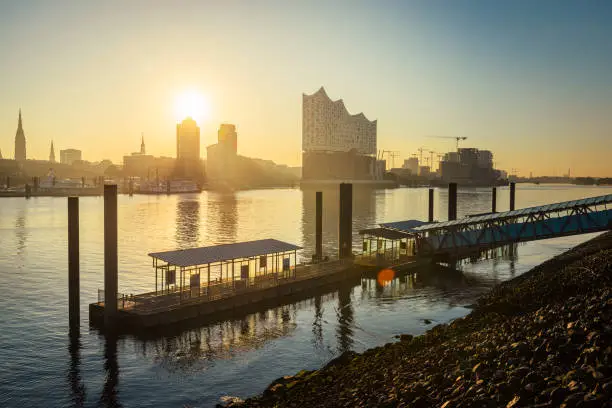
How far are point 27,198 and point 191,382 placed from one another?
155 m

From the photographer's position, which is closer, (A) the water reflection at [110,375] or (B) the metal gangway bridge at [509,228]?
(A) the water reflection at [110,375]

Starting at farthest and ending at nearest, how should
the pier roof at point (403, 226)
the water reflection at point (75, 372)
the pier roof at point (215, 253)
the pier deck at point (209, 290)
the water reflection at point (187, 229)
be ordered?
the water reflection at point (187, 229), the pier roof at point (403, 226), the pier roof at point (215, 253), the pier deck at point (209, 290), the water reflection at point (75, 372)

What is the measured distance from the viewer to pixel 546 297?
22094 mm

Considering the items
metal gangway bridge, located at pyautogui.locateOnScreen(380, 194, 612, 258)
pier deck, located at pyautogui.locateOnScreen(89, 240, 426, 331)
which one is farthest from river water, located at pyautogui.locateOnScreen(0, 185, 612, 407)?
metal gangway bridge, located at pyautogui.locateOnScreen(380, 194, 612, 258)

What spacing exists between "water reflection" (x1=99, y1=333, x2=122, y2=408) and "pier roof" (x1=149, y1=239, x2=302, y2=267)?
15.6 feet

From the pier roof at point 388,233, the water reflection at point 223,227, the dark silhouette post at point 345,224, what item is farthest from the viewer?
the water reflection at point 223,227

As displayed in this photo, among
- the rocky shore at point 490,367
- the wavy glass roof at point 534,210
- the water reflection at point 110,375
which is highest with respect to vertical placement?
the wavy glass roof at point 534,210

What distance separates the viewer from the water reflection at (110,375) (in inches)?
730

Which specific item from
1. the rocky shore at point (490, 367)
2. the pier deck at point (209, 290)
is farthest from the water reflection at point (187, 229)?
the rocky shore at point (490, 367)

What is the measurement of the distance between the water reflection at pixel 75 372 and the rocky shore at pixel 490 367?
6.12 m

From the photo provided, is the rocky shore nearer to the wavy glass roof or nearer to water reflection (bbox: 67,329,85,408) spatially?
water reflection (bbox: 67,329,85,408)

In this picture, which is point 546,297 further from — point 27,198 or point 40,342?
point 27,198

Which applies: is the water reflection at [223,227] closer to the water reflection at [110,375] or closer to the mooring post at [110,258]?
the mooring post at [110,258]

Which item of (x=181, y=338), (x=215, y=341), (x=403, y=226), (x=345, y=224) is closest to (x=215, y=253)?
(x=181, y=338)
